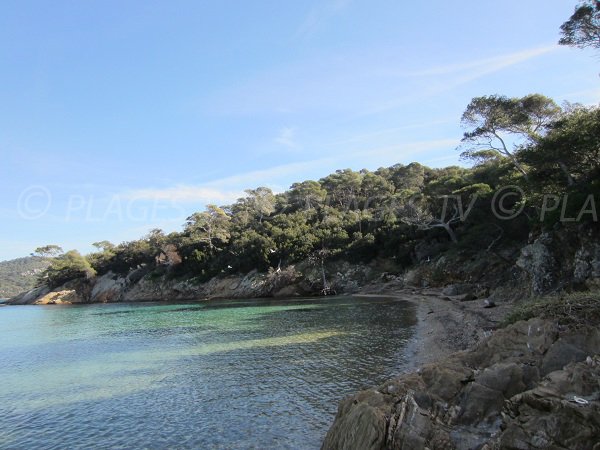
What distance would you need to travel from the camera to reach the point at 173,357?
1925cm

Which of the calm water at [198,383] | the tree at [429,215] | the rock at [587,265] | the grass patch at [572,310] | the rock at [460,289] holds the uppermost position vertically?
the tree at [429,215]

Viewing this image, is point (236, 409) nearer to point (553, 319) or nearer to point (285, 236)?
point (553, 319)

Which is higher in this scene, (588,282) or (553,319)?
(553,319)

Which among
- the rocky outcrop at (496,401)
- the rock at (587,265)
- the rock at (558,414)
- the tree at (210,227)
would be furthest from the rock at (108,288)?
the rock at (558,414)

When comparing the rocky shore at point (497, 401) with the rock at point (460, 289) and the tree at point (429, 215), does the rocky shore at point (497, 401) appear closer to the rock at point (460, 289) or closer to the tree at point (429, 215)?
the rock at point (460, 289)

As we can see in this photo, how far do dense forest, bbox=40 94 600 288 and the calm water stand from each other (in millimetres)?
12942

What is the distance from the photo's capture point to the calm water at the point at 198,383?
9938mm

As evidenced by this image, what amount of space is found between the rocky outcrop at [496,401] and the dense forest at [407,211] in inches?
623

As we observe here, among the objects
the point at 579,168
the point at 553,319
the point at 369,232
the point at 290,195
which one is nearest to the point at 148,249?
the point at 290,195

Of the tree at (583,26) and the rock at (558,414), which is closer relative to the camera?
the rock at (558,414)

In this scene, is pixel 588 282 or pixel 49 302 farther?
pixel 49 302

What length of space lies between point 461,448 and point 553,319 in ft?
11.4

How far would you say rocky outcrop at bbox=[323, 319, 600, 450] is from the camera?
16.5ft

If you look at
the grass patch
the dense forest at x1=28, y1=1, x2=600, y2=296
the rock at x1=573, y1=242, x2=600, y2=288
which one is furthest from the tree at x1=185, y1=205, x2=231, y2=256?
the grass patch
